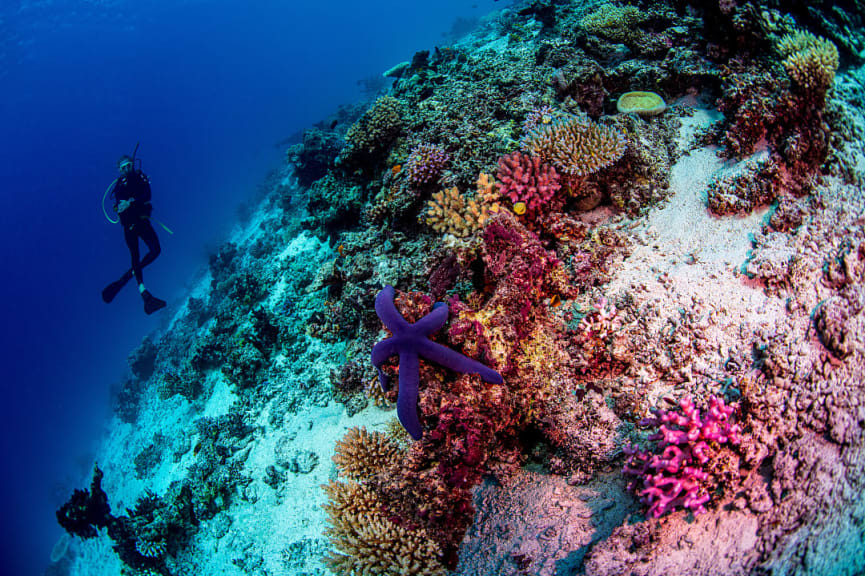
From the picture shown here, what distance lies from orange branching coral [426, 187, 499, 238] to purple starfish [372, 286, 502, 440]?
153 centimetres

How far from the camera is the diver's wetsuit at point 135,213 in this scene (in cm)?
1264

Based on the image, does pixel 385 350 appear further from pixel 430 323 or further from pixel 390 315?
pixel 430 323

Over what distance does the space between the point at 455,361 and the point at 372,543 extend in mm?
2188

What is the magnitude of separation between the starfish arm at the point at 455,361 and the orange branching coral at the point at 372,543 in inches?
70.9

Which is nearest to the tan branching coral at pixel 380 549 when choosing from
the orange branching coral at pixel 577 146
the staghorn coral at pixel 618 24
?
the orange branching coral at pixel 577 146

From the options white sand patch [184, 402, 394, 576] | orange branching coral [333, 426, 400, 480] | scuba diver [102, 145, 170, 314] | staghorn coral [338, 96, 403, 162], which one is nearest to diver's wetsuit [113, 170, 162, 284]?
scuba diver [102, 145, 170, 314]

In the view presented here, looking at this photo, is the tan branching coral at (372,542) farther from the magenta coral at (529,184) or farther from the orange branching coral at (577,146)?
the orange branching coral at (577,146)

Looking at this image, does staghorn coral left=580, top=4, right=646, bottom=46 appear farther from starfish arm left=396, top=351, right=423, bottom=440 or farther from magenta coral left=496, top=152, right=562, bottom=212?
starfish arm left=396, top=351, right=423, bottom=440

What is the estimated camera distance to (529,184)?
4707 millimetres

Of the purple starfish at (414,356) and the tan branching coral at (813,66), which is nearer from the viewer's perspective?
the purple starfish at (414,356)

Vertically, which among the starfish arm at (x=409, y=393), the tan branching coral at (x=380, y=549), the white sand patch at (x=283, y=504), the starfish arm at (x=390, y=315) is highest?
the starfish arm at (x=390, y=315)

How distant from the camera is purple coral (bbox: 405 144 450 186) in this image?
5.88m

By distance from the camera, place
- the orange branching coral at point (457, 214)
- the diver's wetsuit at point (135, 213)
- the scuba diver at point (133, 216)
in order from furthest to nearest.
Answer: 1. the diver's wetsuit at point (135, 213)
2. the scuba diver at point (133, 216)
3. the orange branching coral at point (457, 214)

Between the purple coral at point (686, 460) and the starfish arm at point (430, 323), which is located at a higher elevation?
the starfish arm at point (430, 323)
